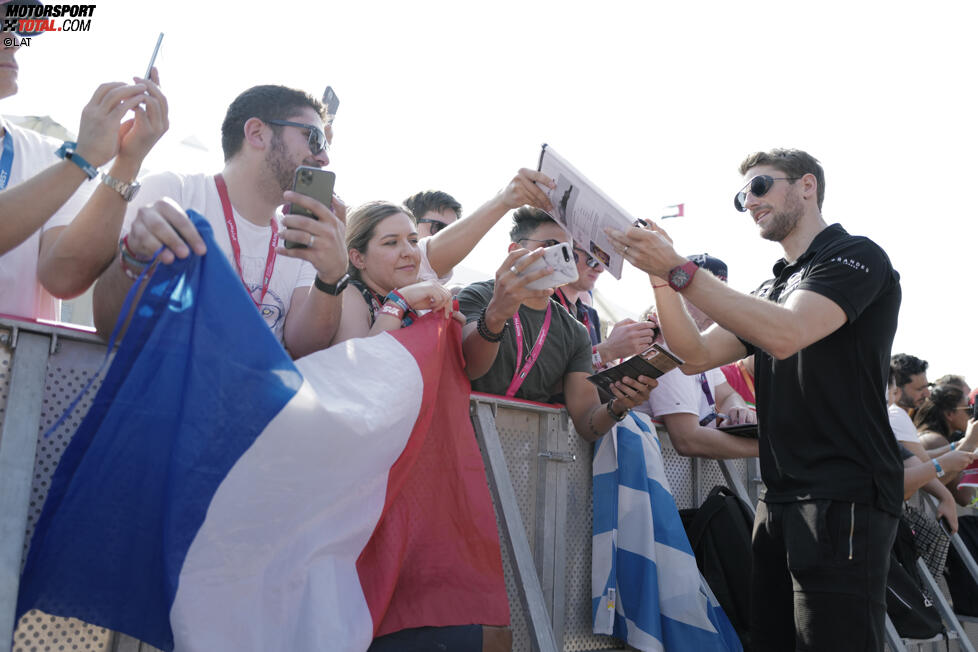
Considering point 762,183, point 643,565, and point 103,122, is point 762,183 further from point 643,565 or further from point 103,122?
point 103,122

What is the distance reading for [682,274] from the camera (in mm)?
3125

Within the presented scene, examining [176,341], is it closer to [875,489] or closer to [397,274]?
[397,274]

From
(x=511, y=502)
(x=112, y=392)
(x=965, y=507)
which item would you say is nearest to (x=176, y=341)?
(x=112, y=392)

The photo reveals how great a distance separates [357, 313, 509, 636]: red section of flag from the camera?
2762 mm

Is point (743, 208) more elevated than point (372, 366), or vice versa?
point (743, 208)

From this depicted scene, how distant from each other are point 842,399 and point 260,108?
9.09 ft

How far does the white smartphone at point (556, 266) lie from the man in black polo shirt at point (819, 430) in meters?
0.29

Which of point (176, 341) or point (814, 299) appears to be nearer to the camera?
point (176, 341)

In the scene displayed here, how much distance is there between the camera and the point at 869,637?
9.58 ft

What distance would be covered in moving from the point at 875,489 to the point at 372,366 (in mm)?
1972

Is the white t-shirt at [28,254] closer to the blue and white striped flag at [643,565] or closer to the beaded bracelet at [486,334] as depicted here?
the beaded bracelet at [486,334]

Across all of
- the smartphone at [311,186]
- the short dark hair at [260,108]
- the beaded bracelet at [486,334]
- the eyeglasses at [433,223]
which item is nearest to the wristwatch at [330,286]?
the smartphone at [311,186]

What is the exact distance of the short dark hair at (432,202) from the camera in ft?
18.5

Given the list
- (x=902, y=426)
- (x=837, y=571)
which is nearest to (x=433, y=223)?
(x=837, y=571)
